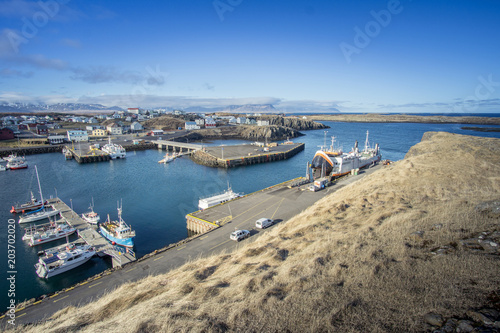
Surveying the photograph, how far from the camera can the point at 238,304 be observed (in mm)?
7285

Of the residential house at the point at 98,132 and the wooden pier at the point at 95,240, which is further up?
the residential house at the point at 98,132

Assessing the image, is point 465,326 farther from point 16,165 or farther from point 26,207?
point 16,165

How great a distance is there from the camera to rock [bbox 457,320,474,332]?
17.5 feet

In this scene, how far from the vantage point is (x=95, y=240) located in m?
21.9

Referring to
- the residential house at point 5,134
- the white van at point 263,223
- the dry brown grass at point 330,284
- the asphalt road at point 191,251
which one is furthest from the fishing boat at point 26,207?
the residential house at point 5,134

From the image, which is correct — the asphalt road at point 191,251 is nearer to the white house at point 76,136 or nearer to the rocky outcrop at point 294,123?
the white house at point 76,136

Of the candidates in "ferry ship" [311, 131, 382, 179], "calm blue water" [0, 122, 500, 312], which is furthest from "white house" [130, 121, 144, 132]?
"ferry ship" [311, 131, 382, 179]

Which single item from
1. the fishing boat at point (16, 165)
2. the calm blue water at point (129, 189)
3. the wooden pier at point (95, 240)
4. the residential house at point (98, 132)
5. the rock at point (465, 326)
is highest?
the rock at point (465, 326)

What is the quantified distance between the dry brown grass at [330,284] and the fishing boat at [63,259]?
10.8m

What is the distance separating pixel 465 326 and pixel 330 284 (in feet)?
10.7

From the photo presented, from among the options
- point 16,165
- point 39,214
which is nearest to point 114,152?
point 16,165

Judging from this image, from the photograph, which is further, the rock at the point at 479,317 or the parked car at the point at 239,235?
the parked car at the point at 239,235

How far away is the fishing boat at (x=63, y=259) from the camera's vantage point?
18.0m

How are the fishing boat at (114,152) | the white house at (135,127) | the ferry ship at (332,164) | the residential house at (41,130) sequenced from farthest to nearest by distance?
the white house at (135,127), the residential house at (41,130), the fishing boat at (114,152), the ferry ship at (332,164)
